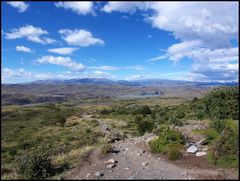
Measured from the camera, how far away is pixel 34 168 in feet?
65.6

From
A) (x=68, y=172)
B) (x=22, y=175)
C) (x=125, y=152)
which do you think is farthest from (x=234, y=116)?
(x=22, y=175)

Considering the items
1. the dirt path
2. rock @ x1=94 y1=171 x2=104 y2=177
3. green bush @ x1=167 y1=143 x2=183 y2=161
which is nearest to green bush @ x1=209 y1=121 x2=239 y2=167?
the dirt path

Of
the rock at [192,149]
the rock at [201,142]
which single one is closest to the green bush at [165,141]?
the rock at [201,142]

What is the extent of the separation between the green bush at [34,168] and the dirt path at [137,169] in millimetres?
1447

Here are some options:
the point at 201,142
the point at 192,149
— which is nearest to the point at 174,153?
the point at 192,149

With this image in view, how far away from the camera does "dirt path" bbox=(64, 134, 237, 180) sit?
18250 mm

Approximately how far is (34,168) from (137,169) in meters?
5.80

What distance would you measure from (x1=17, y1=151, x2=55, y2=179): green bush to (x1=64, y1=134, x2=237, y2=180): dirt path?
1447 mm

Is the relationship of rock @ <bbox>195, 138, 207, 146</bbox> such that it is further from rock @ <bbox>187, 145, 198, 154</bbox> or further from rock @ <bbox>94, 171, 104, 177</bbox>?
rock @ <bbox>94, 171, 104, 177</bbox>

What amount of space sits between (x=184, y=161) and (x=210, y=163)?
1873 millimetres

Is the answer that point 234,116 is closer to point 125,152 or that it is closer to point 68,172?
point 125,152

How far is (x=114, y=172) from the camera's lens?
19719 mm

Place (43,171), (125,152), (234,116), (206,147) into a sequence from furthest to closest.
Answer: (234,116), (125,152), (206,147), (43,171)

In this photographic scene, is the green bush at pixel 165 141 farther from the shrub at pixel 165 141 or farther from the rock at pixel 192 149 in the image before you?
the rock at pixel 192 149
